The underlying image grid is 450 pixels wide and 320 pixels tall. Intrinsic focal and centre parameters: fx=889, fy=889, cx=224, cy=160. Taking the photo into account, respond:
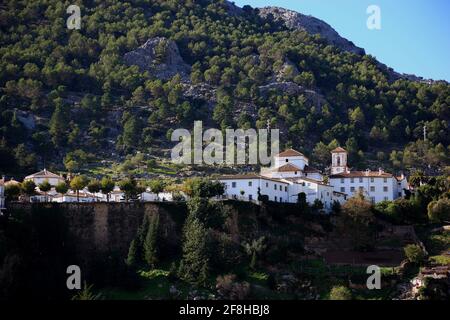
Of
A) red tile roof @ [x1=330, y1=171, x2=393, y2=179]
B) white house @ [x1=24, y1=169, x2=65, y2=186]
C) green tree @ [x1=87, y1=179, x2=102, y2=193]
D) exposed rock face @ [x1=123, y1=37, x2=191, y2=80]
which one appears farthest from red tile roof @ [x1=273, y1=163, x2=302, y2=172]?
exposed rock face @ [x1=123, y1=37, x2=191, y2=80]

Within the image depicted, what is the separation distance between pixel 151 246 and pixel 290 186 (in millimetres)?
17576

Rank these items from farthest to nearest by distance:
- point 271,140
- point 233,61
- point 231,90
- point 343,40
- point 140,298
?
point 343,40 < point 233,61 < point 231,90 < point 271,140 < point 140,298

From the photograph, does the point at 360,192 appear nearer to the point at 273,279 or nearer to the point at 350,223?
the point at 350,223

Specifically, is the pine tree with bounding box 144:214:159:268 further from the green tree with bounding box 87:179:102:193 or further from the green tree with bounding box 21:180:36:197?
the green tree with bounding box 21:180:36:197

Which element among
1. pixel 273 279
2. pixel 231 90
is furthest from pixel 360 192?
pixel 231 90

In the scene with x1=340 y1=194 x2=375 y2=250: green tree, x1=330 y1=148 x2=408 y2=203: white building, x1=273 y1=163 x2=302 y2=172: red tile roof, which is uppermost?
x1=273 y1=163 x2=302 y2=172: red tile roof

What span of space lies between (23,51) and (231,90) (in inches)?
1197

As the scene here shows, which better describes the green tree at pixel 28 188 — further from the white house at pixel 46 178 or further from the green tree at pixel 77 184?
the white house at pixel 46 178

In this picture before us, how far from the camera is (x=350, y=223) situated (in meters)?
70.2

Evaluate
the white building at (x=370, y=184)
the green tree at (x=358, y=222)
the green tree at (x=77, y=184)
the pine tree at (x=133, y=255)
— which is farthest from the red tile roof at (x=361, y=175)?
the pine tree at (x=133, y=255)

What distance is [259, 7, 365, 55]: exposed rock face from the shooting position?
17188 cm

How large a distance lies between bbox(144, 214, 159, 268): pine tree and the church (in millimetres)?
9619

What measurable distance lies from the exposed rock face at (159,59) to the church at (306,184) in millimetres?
47467
